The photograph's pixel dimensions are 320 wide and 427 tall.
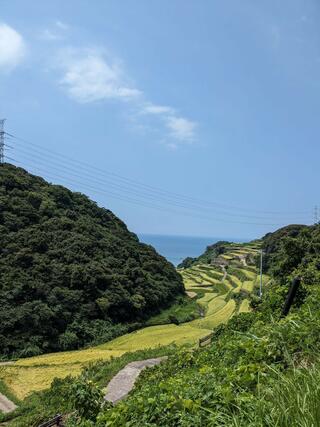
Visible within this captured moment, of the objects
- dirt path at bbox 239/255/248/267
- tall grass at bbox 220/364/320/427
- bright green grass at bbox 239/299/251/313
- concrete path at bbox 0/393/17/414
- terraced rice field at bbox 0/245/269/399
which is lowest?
concrete path at bbox 0/393/17/414

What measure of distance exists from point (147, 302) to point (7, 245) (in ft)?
37.5

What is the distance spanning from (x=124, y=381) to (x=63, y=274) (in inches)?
647

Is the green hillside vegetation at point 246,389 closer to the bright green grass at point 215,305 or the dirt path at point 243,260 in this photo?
the bright green grass at point 215,305

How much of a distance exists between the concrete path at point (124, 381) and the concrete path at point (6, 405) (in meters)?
3.55

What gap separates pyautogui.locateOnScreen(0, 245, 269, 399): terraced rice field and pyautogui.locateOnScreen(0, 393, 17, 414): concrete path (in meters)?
0.59

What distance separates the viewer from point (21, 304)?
1130 inches

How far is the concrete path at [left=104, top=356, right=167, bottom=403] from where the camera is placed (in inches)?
605

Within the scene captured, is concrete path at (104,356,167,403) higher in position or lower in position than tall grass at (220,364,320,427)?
lower

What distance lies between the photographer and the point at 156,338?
2895cm

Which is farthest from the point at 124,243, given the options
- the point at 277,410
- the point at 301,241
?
the point at 277,410

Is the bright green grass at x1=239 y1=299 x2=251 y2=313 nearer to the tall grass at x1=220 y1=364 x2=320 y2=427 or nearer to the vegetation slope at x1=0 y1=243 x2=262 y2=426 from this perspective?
the vegetation slope at x1=0 y1=243 x2=262 y2=426

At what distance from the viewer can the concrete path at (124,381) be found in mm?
15367

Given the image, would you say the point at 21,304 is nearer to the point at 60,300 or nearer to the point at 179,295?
the point at 60,300

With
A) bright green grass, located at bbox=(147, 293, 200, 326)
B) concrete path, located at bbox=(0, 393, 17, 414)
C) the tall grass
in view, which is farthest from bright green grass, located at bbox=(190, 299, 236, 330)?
the tall grass
